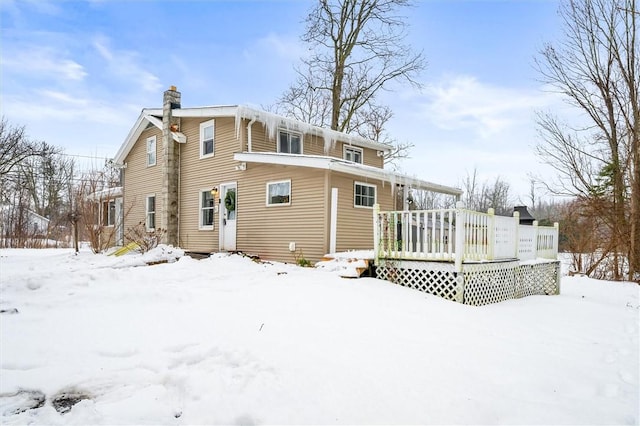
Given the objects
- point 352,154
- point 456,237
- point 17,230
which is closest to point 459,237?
point 456,237

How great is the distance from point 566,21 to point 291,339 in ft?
52.9

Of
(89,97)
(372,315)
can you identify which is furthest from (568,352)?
(89,97)

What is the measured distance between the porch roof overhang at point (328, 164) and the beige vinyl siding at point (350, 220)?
1.32 feet

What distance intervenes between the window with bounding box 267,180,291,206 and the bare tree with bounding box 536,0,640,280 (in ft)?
32.6

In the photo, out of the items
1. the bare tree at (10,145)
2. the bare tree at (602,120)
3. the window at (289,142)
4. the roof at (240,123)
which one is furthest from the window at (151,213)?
the bare tree at (602,120)

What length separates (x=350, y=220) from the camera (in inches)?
402

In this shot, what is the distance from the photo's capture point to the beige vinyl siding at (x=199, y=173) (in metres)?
11.7

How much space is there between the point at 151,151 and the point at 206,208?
14.0ft

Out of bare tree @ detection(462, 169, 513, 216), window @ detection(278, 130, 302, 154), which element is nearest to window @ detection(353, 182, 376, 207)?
window @ detection(278, 130, 302, 154)

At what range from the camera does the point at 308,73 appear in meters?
Result: 20.5

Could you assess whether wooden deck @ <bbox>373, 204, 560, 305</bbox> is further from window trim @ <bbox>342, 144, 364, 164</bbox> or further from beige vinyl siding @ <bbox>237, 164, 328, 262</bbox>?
window trim @ <bbox>342, 144, 364, 164</bbox>

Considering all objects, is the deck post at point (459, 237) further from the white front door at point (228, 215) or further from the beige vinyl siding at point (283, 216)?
the white front door at point (228, 215)

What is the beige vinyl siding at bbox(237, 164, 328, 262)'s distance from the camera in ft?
31.4

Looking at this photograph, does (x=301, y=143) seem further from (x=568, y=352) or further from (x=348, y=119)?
(x=568, y=352)
